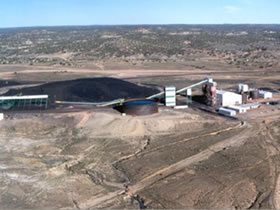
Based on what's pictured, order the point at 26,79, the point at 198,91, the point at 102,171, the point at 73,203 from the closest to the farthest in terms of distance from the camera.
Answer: the point at 73,203
the point at 102,171
the point at 198,91
the point at 26,79

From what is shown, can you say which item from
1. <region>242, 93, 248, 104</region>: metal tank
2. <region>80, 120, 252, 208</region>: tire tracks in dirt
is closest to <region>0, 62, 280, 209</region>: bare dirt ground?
<region>80, 120, 252, 208</region>: tire tracks in dirt

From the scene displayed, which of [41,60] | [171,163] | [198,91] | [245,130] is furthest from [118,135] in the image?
[41,60]

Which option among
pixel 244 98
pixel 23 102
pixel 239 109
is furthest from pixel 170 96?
pixel 23 102

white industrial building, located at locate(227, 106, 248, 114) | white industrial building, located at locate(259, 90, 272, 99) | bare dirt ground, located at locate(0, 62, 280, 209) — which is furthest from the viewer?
white industrial building, located at locate(259, 90, 272, 99)

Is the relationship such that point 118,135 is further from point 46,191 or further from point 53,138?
point 46,191

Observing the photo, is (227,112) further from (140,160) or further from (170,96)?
(140,160)

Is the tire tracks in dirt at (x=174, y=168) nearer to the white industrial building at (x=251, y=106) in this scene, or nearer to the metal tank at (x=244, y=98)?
Answer: the white industrial building at (x=251, y=106)

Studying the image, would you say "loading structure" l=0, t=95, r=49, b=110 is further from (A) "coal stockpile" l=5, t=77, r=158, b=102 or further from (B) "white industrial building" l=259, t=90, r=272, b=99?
(B) "white industrial building" l=259, t=90, r=272, b=99
